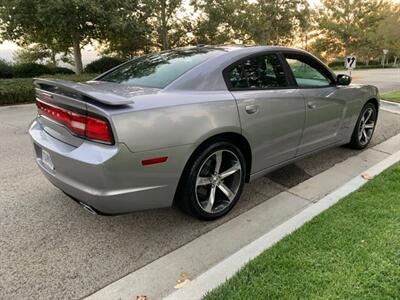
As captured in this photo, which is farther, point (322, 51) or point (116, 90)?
point (322, 51)

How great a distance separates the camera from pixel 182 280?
244cm

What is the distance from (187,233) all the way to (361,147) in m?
3.32

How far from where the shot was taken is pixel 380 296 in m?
2.13

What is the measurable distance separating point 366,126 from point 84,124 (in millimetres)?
4219

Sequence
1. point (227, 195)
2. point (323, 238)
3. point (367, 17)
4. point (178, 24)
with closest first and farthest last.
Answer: point (323, 238) < point (227, 195) < point (178, 24) < point (367, 17)

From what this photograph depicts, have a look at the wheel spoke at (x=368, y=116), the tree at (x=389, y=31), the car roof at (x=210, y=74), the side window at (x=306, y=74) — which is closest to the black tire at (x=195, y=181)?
the car roof at (x=210, y=74)

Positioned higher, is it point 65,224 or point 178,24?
point 178,24

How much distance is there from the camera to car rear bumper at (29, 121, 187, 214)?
2.41 m

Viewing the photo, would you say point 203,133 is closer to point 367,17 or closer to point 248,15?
point 248,15

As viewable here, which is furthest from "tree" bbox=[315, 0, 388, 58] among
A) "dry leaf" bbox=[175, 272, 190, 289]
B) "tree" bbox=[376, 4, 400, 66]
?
"dry leaf" bbox=[175, 272, 190, 289]

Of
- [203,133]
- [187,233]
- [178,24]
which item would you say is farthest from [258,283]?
[178,24]

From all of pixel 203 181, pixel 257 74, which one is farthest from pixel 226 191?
pixel 257 74

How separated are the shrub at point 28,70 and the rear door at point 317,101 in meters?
13.6

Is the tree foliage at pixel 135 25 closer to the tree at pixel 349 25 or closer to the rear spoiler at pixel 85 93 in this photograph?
the rear spoiler at pixel 85 93
